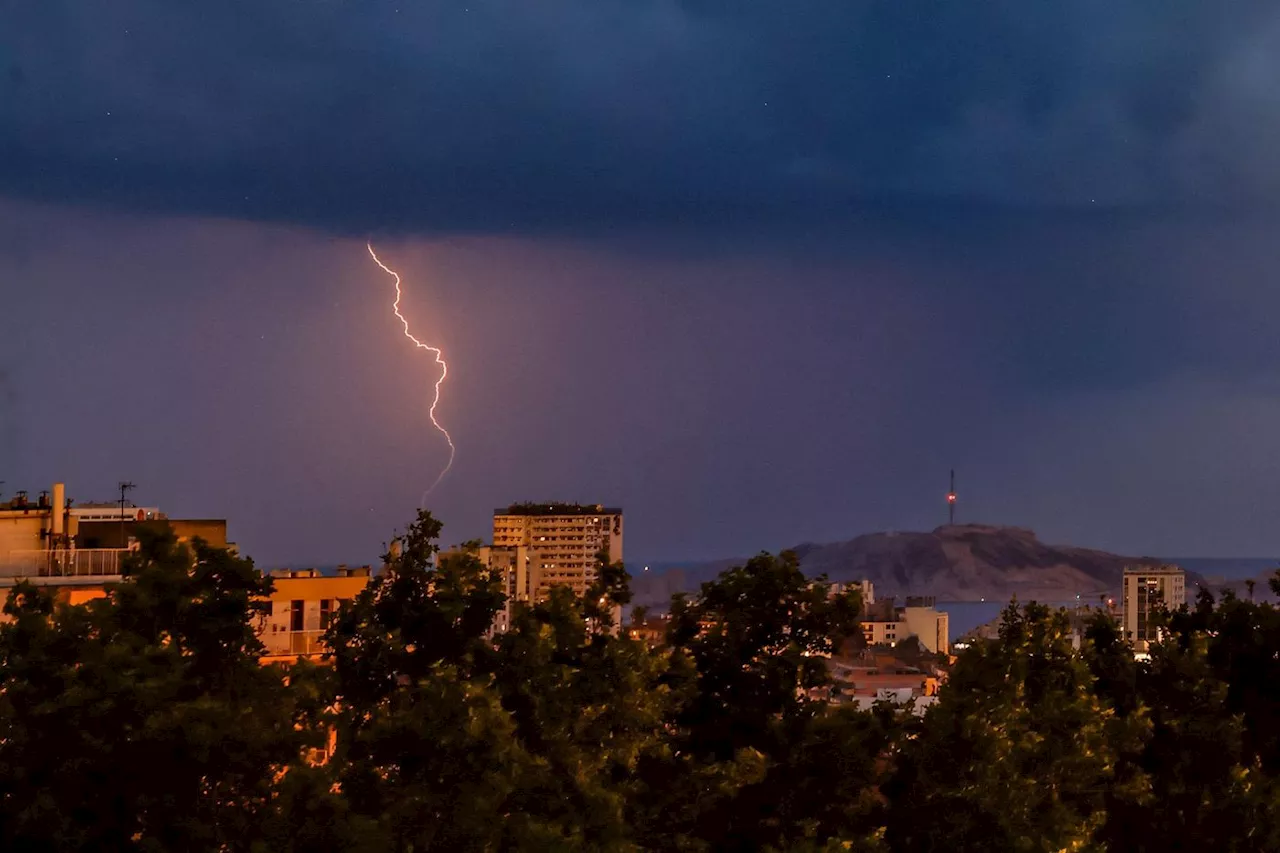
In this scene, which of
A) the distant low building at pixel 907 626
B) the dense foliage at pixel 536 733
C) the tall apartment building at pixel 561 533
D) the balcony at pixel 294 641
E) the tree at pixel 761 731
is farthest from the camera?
the distant low building at pixel 907 626

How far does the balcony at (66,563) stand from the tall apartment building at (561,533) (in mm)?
78117

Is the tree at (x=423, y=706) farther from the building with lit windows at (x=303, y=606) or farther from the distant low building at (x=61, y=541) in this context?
the building with lit windows at (x=303, y=606)

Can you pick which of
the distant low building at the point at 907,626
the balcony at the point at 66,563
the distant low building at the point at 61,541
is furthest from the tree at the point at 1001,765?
the distant low building at the point at 907,626

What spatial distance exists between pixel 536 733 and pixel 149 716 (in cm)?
405

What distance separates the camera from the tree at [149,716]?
54.6 ft

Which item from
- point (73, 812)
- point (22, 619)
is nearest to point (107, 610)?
point (22, 619)

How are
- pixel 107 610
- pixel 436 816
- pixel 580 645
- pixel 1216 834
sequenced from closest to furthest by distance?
pixel 436 816, pixel 107 610, pixel 580 645, pixel 1216 834

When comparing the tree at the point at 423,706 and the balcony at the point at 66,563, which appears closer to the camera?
the tree at the point at 423,706

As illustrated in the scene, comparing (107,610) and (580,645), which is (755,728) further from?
(107,610)

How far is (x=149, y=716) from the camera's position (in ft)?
54.0

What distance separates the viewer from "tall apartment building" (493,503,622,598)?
121500 mm

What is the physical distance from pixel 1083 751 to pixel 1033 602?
353cm

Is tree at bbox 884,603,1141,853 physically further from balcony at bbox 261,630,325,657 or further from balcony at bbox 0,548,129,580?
balcony at bbox 0,548,129,580

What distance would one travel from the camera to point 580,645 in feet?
61.3
